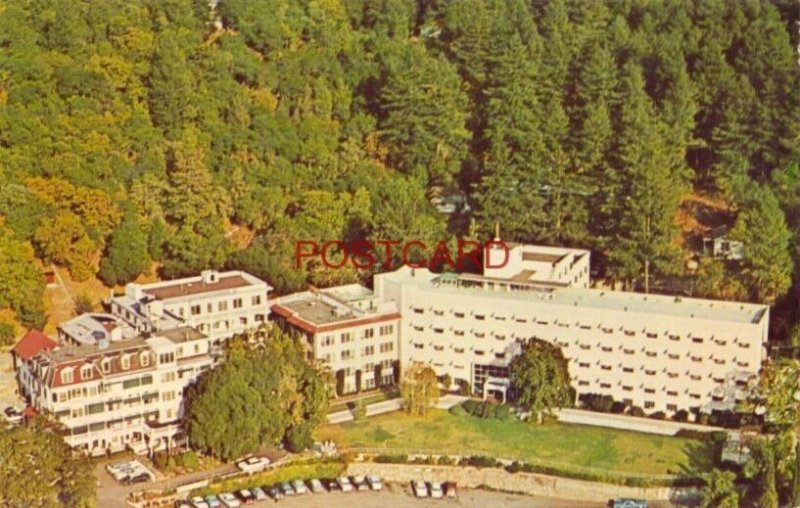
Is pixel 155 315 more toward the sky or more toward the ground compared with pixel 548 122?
more toward the ground

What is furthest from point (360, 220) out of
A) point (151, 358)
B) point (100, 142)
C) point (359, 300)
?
point (151, 358)

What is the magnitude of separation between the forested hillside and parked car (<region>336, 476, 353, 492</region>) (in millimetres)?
4071

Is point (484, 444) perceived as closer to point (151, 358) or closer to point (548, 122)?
point (151, 358)

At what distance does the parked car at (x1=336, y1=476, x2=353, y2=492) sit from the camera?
45.9 feet

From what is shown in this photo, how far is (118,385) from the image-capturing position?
14422 millimetres

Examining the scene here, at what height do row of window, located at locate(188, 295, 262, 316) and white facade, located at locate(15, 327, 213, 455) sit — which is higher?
row of window, located at locate(188, 295, 262, 316)

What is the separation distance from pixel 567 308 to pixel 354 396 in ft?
9.17

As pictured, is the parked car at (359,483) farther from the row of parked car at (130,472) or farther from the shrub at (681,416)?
the shrub at (681,416)

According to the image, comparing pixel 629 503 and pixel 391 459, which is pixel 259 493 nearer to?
pixel 391 459

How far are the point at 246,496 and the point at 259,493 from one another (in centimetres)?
14

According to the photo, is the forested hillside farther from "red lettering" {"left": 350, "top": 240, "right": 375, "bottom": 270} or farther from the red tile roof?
the red tile roof

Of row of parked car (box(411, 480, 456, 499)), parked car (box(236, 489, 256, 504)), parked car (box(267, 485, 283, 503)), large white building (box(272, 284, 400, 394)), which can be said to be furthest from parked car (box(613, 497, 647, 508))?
large white building (box(272, 284, 400, 394))

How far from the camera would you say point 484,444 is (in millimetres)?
14789

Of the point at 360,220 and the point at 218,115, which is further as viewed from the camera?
the point at 218,115
